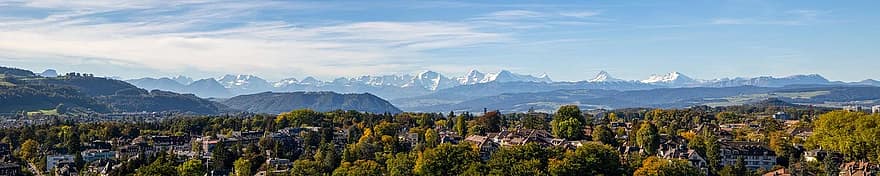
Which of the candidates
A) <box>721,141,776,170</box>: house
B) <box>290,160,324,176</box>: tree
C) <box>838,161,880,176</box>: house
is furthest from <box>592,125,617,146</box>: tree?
<box>290,160,324,176</box>: tree

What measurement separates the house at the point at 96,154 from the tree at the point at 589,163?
37.8 meters

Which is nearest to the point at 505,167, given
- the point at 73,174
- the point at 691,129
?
the point at 73,174

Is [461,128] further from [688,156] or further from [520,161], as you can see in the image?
[520,161]

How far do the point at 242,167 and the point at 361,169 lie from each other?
9.28m

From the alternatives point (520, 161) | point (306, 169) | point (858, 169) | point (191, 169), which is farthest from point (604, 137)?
point (191, 169)

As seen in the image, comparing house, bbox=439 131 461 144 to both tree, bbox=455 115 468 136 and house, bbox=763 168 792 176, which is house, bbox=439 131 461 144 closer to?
tree, bbox=455 115 468 136

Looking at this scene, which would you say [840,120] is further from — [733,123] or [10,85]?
[10,85]

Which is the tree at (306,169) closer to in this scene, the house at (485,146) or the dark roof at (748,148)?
the house at (485,146)

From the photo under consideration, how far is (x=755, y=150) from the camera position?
5794cm

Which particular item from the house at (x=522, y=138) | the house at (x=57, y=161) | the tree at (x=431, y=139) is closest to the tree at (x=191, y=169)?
the tree at (x=431, y=139)

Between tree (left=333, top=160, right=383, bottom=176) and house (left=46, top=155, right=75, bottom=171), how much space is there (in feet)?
79.0

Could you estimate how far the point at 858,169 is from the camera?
162 ft

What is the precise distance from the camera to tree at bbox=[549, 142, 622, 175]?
141ft

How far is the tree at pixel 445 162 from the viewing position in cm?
4522
